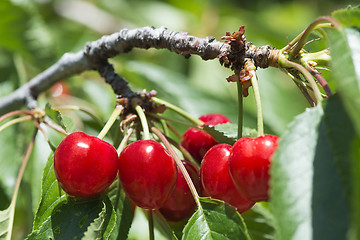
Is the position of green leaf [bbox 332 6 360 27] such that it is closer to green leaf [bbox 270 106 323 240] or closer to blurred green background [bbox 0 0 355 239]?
green leaf [bbox 270 106 323 240]

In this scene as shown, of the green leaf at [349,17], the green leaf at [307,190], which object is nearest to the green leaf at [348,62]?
the green leaf at [349,17]

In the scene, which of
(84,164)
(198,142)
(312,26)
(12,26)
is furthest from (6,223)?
(12,26)

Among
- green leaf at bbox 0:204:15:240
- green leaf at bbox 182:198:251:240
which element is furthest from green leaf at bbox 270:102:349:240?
green leaf at bbox 0:204:15:240

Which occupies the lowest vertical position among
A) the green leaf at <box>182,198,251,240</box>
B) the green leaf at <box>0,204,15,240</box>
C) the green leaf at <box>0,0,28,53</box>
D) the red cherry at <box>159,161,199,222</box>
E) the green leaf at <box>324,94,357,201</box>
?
the green leaf at <box>0,204,15,240</box>

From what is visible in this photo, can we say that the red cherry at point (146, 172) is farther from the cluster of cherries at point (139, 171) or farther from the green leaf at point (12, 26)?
the green leaf at point (12, 26)

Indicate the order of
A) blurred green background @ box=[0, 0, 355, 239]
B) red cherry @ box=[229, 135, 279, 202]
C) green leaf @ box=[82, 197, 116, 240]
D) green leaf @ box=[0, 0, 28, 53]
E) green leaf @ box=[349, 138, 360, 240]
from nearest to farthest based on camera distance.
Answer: green leaf @ box=[349, 138, 360, 240] → red cherry @ box=[229, 135, 279, 202] → green leaf @ box=[82, 197, 116, 240] → blurred green background @ box=[0, 0, 355, 239] → green leaf @ box=[0, 0, 28, 53]
